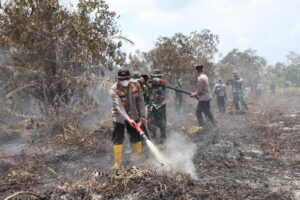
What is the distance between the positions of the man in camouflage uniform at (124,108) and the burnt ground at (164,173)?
0.46 metres

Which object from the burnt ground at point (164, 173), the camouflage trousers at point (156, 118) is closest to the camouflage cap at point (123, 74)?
the burnt ground at point (164, 173)

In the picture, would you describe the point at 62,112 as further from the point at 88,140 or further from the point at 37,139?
the point at 88,140

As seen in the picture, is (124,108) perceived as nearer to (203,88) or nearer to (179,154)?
(179,154)

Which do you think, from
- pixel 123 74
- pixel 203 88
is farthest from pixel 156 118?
pixel 123 74

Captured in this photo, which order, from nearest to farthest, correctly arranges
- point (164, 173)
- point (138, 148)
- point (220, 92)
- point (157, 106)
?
point (164, 173) < point (138, 148) < point (157, 106) < point (220, 92)

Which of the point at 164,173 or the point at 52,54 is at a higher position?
the point at 52,54

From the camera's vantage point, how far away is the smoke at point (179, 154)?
12.2 feet

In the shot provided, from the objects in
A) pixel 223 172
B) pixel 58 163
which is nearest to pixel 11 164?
pixel 58 163

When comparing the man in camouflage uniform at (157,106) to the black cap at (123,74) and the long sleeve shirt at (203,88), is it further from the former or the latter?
the black cap at (123,74)

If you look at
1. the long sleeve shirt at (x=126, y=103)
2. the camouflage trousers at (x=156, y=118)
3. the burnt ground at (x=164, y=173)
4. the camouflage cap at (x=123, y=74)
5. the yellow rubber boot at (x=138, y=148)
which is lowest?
the burnt ground at (x=164, y=173)

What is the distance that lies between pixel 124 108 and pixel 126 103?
0.32 ft

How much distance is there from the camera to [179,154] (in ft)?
15.3

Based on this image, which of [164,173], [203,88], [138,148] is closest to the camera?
[164,173]

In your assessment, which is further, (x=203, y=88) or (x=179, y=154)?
(x=203, y=88)
